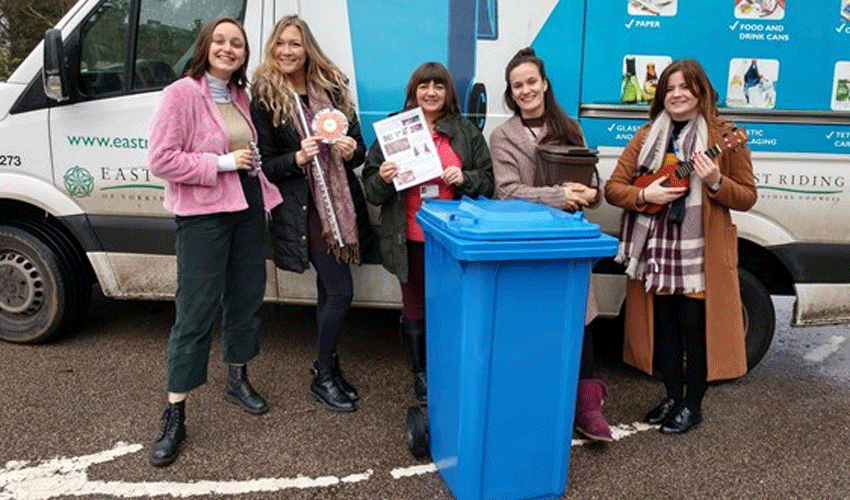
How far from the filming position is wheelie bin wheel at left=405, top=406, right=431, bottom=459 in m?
Result: 2.99

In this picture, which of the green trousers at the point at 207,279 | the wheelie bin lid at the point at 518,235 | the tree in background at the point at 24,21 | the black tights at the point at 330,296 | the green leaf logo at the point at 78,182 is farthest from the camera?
the tree in background at the point at 24,21

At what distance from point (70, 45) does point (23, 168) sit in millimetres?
733

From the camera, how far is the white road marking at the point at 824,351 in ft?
14.6

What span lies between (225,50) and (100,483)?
179cm

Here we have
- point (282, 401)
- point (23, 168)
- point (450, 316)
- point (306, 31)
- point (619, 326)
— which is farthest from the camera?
point (619, 326)

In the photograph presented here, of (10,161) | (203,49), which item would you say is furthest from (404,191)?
(10,161)

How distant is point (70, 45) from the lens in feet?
12.1

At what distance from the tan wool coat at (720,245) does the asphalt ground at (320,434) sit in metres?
0.43

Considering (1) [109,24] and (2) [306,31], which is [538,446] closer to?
(2) [306,31]

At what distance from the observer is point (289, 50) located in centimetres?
309

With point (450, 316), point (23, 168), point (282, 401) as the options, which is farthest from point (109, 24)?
point (450, 316)

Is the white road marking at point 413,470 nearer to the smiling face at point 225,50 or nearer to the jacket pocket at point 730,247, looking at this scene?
the jacket pocket at point 730,247

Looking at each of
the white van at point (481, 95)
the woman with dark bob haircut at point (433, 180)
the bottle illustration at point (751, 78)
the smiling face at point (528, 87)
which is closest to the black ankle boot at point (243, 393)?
the white van at point (481, 95)

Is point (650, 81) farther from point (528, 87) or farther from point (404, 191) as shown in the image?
point (404, 191)
